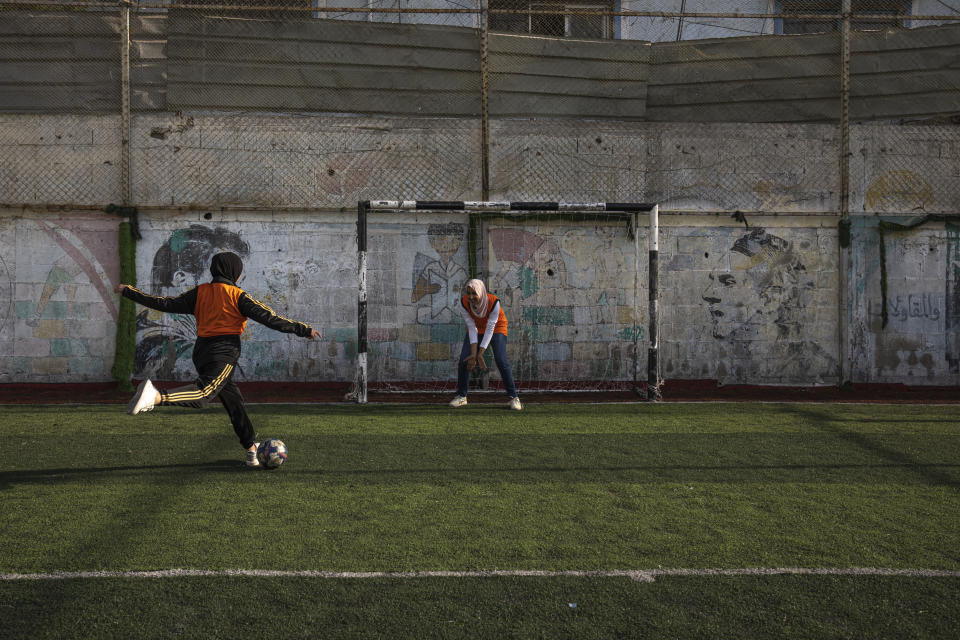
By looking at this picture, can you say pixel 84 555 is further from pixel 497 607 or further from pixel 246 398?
pixel 246 398

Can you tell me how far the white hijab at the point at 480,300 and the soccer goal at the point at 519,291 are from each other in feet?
7.70

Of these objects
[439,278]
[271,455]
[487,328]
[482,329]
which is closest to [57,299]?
[439,278]

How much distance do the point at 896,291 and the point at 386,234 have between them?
26.6 ft

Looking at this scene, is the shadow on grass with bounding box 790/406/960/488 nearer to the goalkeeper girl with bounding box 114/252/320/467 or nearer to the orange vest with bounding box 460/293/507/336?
the orange vest with bounding box 460/293/507/336

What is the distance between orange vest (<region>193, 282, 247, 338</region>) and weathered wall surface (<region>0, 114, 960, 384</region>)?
5.46m

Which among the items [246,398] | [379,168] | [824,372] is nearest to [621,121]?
[379,168]

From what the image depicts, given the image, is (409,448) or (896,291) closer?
(409,448)

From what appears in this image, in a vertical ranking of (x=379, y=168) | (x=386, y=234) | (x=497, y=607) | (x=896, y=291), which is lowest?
(x=497, y=607)

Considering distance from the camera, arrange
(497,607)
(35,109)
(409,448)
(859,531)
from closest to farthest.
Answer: (497,607)
(859,531)
(409,448)
(35,109)

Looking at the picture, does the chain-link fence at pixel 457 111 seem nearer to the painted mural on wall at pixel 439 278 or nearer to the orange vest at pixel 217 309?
the painted mural on wall at pixel 439 278

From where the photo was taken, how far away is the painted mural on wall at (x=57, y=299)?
35.0 feet

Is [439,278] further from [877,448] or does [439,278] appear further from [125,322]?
[877,448]

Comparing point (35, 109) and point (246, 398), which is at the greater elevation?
point (35, 109)

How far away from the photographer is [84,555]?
3.61 meters
